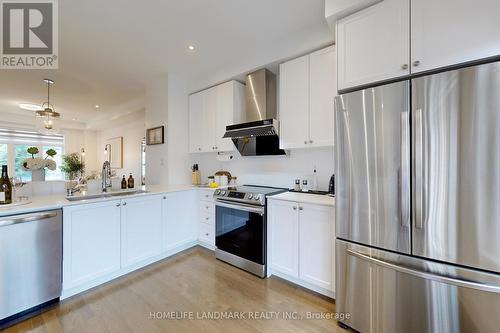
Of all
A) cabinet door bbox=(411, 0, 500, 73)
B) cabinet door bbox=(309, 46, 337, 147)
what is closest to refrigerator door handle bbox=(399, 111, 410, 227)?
cabinet door bbox=(411, 0, 500, 73)

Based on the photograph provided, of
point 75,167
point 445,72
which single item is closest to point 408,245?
point 445,72

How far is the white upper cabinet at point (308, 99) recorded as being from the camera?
2209 millimetres

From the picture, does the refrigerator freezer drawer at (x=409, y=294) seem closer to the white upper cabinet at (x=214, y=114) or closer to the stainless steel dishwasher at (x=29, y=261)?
the white upper cabinet at (x=214, y=114)

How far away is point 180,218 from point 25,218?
153cm

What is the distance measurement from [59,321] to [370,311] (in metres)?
2.36

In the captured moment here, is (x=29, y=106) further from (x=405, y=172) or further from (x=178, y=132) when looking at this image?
(x=405, y=172)

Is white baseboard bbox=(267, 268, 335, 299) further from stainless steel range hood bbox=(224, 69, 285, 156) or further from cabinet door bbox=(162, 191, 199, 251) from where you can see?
stainless steel range hood bbox=(224, 69, 285, 156)

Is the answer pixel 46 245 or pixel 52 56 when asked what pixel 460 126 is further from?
pixel 52 56

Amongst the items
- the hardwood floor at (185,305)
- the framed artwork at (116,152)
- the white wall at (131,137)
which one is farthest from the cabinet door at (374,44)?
the framed artwork at (116,152)

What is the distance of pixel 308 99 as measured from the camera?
2.36 meters

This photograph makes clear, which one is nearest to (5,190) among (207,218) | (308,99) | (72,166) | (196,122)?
(207,218)

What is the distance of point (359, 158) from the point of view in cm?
151

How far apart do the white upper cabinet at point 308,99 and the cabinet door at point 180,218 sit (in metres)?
1.54

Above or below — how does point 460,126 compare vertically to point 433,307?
above
